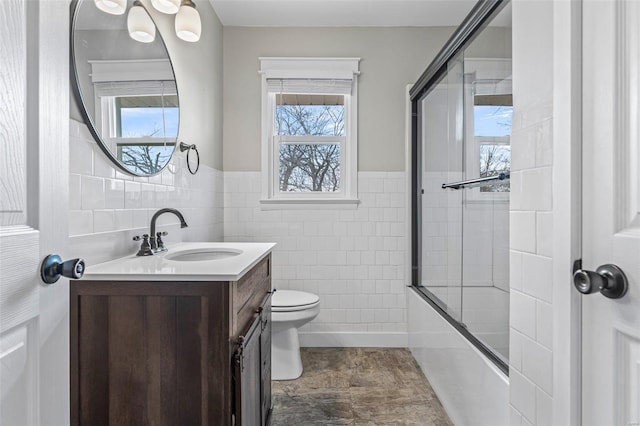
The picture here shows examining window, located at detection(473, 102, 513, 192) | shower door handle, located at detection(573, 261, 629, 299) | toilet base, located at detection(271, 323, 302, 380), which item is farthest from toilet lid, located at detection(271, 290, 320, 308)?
shower door handle, located at detection(573, 261, 629, 299)

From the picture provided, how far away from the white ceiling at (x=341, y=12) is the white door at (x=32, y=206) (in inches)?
83.1

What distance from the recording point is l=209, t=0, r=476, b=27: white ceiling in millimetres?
2590

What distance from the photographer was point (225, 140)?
2.91 metres

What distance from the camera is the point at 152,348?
1.05m

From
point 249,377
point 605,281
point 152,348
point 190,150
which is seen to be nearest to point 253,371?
point 249,377

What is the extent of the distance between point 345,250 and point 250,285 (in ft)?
5.29

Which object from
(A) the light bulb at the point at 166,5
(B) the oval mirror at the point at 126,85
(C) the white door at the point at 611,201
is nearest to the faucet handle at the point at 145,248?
(B) the oval mirror at the point at 126,85

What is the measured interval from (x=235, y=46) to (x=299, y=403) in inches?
101

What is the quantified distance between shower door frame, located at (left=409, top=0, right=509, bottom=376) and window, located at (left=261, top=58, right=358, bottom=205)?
0.46 m

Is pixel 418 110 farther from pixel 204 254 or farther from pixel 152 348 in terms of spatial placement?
pixel 152 348

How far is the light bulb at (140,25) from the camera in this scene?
152 centimetres

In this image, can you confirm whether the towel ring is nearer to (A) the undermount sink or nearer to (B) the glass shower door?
(A) the undermount sink

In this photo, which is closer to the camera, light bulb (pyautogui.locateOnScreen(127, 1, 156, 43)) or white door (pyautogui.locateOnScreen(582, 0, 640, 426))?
white door (pyautogui.locateOnScreen(582, 0, 640, 426))

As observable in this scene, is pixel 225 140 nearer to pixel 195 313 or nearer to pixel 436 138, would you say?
pixel 436 138
